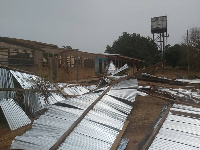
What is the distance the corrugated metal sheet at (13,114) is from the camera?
6.11 m

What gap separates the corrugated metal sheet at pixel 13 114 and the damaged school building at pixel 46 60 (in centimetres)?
162

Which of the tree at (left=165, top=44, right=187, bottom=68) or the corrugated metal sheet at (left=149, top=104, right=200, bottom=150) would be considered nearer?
the corrugated metal sheet at (left=149, top=104, right=200, bottom=150)

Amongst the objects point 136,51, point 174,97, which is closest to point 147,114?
point 174,97

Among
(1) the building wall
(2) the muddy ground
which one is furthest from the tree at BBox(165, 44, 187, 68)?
(2) the muddy ground

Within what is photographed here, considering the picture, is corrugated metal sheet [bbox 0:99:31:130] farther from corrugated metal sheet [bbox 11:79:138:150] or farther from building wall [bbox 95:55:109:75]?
building wall [bbox 95:55:109:75]

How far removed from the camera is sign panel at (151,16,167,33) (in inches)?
1487

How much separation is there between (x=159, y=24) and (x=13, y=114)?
3657cm

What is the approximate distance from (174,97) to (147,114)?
1.54 m

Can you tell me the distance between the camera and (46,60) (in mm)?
20047

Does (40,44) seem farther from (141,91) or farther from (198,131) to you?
(198,131)

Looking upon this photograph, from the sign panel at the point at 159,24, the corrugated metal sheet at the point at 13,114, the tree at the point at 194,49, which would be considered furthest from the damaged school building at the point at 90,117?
the sign panel at the point at 159,24

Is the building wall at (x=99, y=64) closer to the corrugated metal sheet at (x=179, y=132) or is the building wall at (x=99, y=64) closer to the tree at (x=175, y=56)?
the tree at (x=175, y=56)

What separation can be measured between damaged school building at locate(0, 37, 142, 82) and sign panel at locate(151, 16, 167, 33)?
1404cm

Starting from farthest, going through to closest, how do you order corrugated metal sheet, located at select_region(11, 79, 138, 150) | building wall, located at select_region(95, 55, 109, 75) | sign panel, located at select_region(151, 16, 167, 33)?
sign panel, located at select_region(151, 16, 167, 33) < building wall, located at select_region(95, 55, 109, 75) < corrugated metal sheet, located at select_region(11, 79, 138, 150)
